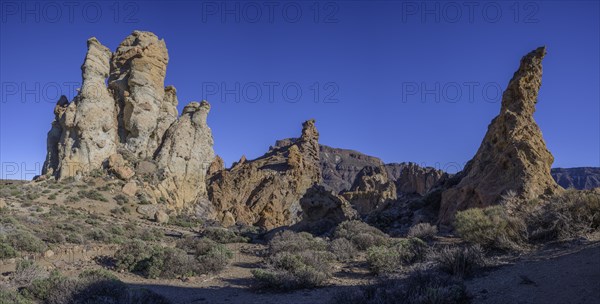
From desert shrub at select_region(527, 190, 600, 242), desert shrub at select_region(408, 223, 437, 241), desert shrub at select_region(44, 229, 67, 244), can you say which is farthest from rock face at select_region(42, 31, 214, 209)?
desert shrub at select_region(527, 190, 600, 242)

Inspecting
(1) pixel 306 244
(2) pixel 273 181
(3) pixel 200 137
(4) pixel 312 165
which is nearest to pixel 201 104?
(3) pixel 200 137

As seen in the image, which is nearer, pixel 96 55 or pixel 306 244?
pixel 306 244

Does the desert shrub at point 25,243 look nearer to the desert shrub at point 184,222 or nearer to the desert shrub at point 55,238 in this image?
the desert shrub at point 55,238

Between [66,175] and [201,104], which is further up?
[201,104]

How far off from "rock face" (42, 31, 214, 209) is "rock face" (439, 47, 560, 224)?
2483cm

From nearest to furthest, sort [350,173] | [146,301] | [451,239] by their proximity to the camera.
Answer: [146,301], [451,239], [350,173]

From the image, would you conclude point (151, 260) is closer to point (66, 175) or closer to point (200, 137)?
point (66, 175)

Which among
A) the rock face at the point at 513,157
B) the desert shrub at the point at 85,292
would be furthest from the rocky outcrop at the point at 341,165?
the desert shrub at the point at 85,292

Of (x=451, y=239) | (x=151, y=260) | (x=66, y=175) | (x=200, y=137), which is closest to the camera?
(x=151, y=260)

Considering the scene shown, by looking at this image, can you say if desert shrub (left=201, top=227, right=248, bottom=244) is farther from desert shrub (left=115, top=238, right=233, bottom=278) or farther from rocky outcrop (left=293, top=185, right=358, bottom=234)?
desert shrub (left=115, top=238, right=233, bottom=278)

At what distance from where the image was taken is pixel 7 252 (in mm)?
11141

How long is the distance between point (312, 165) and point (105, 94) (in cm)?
2919

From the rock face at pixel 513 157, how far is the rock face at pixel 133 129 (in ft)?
81.5

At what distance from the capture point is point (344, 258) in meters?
11.4
